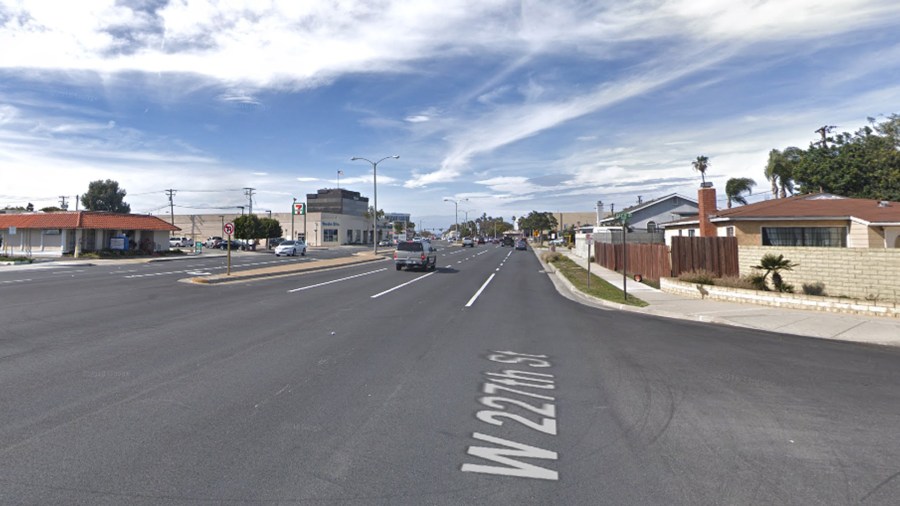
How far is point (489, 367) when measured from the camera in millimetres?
7633

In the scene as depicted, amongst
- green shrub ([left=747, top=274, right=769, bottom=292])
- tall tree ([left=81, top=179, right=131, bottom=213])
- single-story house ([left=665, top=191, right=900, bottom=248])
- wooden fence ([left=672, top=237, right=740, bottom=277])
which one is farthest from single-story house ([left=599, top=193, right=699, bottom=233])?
tall tree ([left=81, top=179, right=131, bottom=213])

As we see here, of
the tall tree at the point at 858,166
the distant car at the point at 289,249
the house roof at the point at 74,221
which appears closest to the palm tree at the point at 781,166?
the tall tree at the point at 858,166

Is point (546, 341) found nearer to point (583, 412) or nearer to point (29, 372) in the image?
point (583, 412)

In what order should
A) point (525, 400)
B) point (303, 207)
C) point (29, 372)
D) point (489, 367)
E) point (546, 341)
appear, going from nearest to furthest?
1. point (525, 400)
2. point (29, 372)
3. point (489, 367)
4. point (546, 341)
5. point (303, 207)

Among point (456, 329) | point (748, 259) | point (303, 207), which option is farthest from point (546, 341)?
point (303, 207)

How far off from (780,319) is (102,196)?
422 ft

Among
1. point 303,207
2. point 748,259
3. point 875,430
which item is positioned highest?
point 303,207

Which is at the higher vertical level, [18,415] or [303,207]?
[303,207]

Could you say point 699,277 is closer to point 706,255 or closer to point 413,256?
point 706,255

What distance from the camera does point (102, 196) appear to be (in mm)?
108312

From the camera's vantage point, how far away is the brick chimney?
25.7m

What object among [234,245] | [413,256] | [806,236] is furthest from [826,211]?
[234,245]

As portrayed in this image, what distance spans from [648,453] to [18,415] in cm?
640

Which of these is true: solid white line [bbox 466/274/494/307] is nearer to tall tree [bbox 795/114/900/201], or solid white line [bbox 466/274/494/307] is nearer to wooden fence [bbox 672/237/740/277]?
wooden fence [bbox 672/237/740/277]
